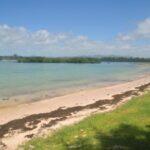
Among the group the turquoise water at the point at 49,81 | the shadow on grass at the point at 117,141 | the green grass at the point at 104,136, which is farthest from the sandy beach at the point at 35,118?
the turquoise water at the point at 49,81

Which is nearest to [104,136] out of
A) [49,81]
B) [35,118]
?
[35,118]

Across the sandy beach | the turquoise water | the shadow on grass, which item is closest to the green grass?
the shadow on grass

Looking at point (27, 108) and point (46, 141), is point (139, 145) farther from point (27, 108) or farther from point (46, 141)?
point (27, 108)

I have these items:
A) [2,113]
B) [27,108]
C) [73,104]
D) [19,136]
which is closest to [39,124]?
[19,136]

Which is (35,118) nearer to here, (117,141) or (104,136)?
(104,136)

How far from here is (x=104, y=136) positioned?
1130cm

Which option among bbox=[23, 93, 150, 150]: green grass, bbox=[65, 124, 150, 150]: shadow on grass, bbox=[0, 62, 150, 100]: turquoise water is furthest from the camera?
bbox=[0, 62, 150, 100]: turquoise water

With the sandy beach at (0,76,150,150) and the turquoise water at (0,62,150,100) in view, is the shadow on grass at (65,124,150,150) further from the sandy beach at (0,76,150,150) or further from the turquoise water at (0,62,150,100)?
the turquoise water at (0,62,150,100)

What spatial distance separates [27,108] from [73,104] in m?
3.54

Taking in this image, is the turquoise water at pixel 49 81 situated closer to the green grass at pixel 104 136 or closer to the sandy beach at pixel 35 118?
the sandy beach at pixel 35 118

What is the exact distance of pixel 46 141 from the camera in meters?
11.1

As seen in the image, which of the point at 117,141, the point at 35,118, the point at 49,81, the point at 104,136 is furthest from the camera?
the point at 49,81

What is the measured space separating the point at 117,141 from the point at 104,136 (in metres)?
0.80

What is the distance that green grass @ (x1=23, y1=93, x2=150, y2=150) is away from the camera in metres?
10.2
